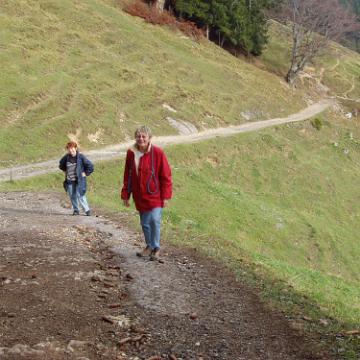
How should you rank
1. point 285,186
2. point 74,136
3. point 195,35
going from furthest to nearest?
point 195,35, point 285,186, point 74,136

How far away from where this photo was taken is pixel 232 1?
210 ft

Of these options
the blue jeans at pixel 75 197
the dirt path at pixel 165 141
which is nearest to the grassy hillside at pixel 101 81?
the dirt path at pixel 165 141

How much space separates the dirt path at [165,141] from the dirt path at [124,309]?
41.5ft

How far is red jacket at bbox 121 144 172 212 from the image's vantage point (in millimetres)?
8719

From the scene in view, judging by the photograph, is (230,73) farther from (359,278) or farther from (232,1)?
(359,278)

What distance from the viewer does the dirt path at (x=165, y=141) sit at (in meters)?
22.9

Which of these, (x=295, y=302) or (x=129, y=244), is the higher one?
(x=295, y=302)

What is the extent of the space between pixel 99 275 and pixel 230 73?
152 feet

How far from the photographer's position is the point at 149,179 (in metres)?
8.76

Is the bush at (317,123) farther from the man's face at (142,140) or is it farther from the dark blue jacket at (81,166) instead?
the man's face at (142,140)

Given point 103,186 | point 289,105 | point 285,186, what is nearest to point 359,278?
point 285,186

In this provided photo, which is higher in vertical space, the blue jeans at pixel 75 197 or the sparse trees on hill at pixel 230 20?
the sparse trees on hill at pixel 230 20

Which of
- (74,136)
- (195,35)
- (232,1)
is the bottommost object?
(74,136)

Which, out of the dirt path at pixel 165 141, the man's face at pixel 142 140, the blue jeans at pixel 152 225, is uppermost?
the man's face at pixel 142 140
